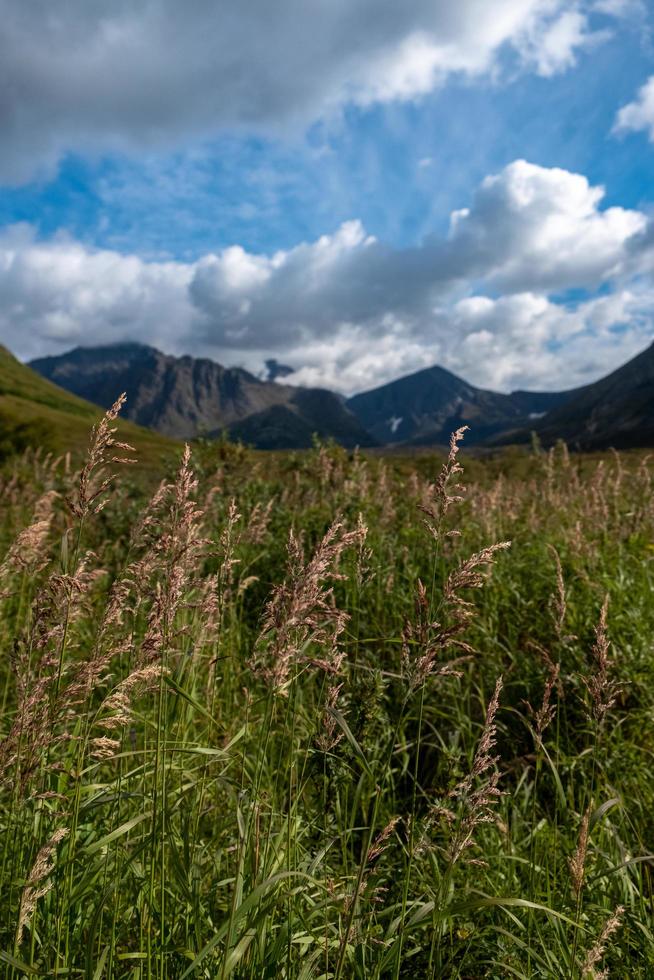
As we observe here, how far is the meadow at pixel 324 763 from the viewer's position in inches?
87.3

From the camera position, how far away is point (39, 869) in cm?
192

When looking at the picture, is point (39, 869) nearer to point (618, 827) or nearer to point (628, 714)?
point (618, 827)

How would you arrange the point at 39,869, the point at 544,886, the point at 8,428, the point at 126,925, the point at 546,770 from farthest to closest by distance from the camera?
the point at 8,428, the point at 546,770, the point at 544,886, the point at 126,925, the point at 39,869

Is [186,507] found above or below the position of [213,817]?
above

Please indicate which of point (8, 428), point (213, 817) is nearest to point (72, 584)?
point (213, 817)

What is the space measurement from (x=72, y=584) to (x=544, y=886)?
3.13 metres

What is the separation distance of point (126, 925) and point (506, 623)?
449cm

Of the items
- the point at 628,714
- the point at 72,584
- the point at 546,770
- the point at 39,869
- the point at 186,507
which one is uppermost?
the point at 186,507

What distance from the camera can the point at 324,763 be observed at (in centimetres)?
265

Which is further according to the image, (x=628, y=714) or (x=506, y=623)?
(x=506, y=623)

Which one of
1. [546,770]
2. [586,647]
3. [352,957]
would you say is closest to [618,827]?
[546,770]

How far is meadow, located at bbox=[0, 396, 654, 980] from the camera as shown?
7.27ft

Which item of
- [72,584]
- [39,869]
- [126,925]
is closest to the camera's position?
[39,869]

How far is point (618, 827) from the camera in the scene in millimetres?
4000
